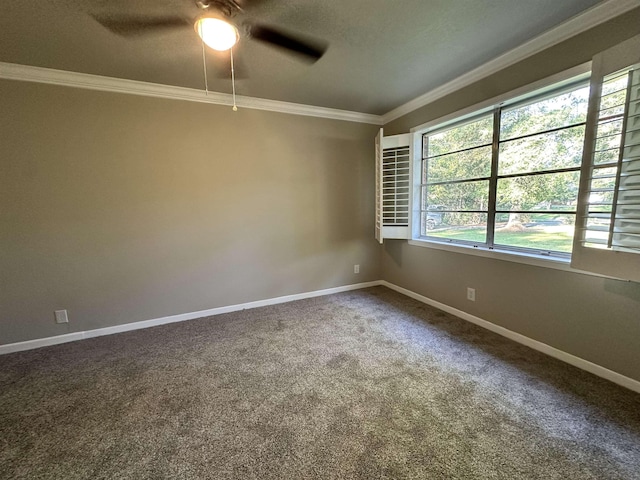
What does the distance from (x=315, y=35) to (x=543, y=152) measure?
6.93ft

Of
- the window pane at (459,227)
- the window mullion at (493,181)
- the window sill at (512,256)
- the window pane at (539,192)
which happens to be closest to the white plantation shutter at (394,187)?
the window pane at (459,227)

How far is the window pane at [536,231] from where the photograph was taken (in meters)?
2.18

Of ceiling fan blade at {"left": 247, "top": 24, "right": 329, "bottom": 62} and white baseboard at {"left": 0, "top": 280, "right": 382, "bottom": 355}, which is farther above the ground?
ceiling fan blade at {"left": 247, "top": 24, "right": 329, "bottom": 62}

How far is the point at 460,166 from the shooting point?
2986 millimetres

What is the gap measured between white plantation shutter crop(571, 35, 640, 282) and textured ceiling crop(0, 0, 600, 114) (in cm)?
56

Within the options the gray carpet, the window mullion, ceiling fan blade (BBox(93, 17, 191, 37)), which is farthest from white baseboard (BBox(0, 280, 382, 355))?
ceiling fan blade (BBox(93, 17, 191, 37))

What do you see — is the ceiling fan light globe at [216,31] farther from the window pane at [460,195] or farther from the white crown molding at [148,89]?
the window pane at [460,195]

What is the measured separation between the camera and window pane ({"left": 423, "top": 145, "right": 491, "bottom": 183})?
2736 mm

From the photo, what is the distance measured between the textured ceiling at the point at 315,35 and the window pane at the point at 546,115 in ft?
1.73

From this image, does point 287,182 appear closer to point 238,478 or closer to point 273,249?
point 273,249

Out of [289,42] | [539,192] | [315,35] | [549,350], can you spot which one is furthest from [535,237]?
[289,42]

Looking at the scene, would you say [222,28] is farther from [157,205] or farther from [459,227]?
[459,227]

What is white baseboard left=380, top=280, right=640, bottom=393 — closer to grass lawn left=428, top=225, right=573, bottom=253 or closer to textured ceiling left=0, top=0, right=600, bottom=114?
grass lawn left=428, top=225, right=573, bottom=253

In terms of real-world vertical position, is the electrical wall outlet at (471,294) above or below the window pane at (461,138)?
below
